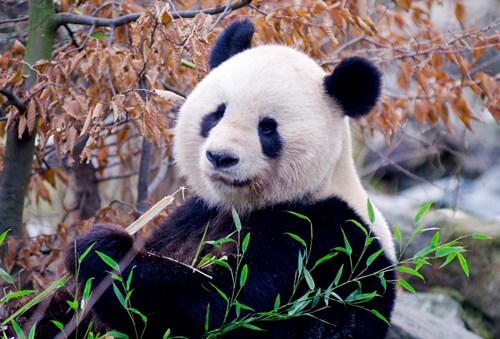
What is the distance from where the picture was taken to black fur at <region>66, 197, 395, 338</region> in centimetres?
321

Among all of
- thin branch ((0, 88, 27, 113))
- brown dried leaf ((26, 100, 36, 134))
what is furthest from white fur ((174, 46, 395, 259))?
thin branch ((0, 88, 27, 113))

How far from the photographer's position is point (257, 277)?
3.25 m

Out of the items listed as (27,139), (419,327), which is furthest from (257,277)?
(419,327)

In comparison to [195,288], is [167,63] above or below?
above

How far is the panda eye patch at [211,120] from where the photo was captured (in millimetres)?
3488

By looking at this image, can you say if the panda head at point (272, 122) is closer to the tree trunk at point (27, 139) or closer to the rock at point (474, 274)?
the tree trunk at point (27, 139)

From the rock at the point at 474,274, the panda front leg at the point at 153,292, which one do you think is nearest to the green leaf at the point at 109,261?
the panda front leg at the point at 153,292

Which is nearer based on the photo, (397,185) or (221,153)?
(221,153)

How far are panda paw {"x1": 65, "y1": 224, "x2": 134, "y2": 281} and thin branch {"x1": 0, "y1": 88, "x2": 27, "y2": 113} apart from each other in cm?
108

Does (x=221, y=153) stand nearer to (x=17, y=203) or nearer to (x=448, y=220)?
(x=17, y=203)

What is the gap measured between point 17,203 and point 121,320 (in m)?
1.63

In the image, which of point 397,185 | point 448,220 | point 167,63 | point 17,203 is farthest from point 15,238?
point 397,185

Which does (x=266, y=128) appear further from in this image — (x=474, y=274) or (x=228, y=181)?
(x=474, y=274)

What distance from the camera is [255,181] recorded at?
344 cm
